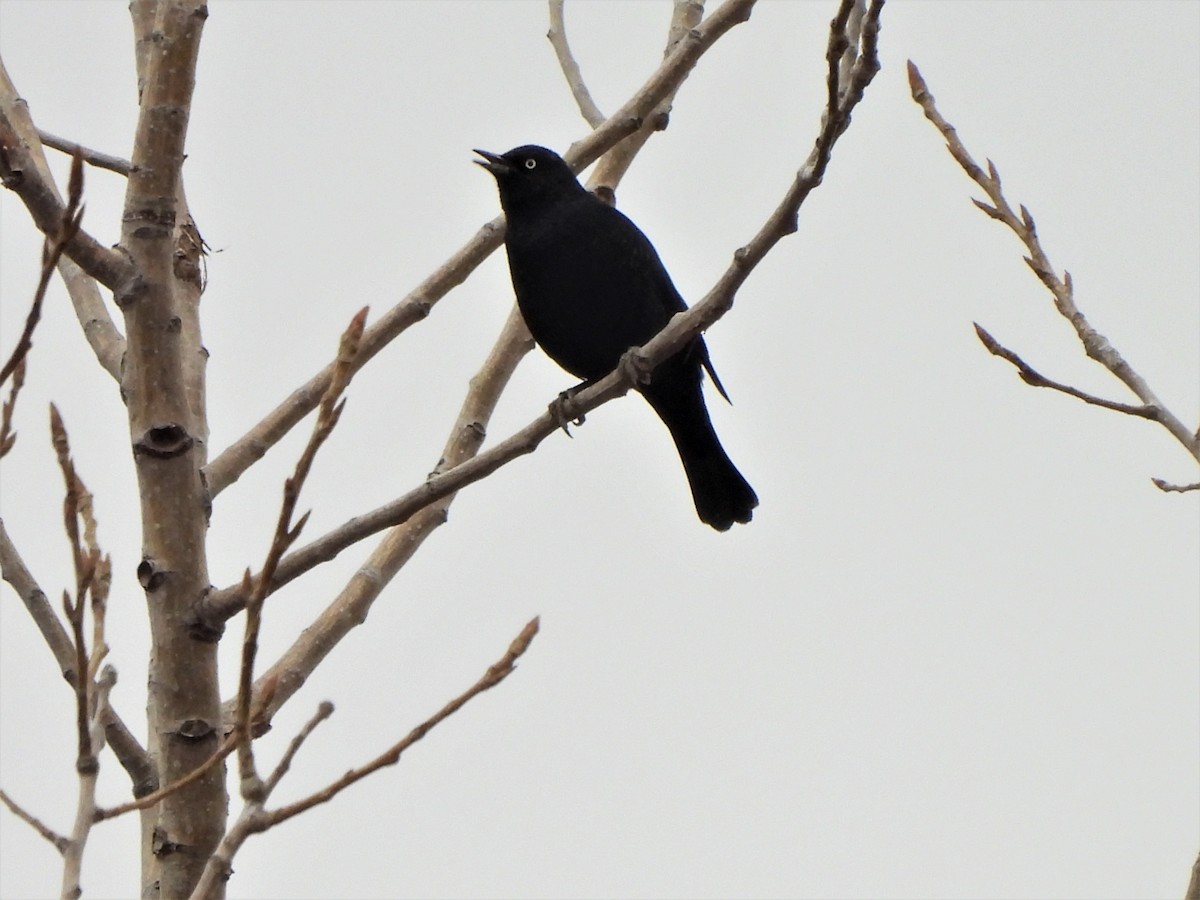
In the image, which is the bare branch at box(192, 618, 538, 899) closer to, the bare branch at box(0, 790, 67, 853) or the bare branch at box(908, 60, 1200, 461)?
the bare branch at box(0, 790, 67, 853)

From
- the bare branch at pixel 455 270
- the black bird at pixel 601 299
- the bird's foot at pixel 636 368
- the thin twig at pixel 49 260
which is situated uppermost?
the black bird at pixel 601 299

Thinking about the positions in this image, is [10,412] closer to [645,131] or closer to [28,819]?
[28,819]

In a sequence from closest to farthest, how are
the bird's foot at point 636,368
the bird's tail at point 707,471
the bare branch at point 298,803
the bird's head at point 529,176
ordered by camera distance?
the bare branch at point 298,803 < the bird's foot at point 636,368 < the bird's tail at point 707,471 < the bird's head at point 529,176

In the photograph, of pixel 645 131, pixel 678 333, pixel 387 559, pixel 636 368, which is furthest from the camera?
pixel 645 131

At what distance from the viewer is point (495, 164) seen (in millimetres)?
5750

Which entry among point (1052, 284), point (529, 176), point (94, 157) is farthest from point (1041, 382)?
point (529, 176)

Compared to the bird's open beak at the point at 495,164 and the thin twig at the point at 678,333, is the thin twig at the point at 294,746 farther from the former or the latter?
the bird's open beak at the point at 495,164

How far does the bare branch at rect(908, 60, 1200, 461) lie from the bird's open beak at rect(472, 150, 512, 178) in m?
3.09

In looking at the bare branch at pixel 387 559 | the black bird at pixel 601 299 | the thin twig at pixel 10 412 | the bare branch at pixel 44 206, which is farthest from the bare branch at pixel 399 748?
the black bird at pixel 601 299

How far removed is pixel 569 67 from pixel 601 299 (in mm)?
797

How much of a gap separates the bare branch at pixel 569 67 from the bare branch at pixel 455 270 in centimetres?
53

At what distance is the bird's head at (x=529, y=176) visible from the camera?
556 cm

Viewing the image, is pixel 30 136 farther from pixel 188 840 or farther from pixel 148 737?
pixel 188 840

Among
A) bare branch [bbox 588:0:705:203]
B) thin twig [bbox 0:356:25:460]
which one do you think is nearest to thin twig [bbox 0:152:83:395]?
thin twig [bbox 0:356:25:460]
